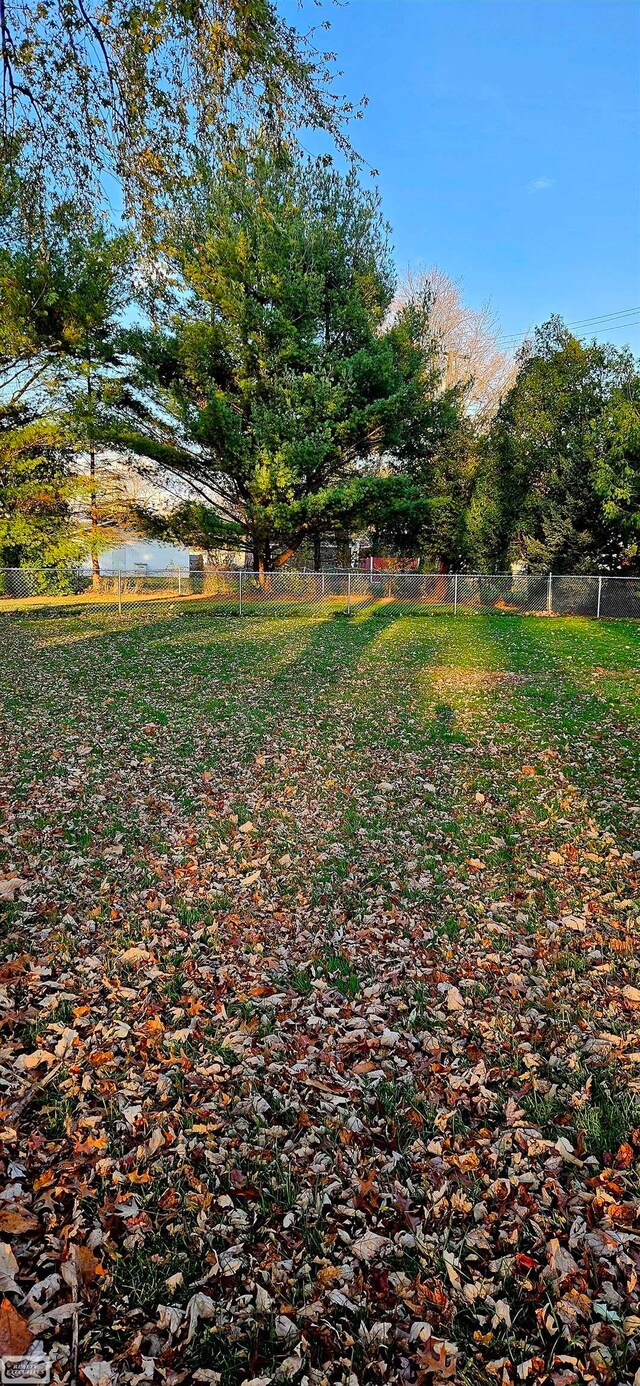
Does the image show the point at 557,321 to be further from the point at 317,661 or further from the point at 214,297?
the point at 317,661

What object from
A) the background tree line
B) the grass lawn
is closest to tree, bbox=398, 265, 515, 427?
the background tree line

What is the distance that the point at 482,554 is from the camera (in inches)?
822

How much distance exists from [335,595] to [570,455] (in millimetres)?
7854

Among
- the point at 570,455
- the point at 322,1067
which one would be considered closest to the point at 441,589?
the point at 570,455

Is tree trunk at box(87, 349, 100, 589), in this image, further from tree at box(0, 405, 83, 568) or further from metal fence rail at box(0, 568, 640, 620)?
metal fence rail at box(0, 568, 640, 620)

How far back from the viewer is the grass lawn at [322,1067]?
1530 mm

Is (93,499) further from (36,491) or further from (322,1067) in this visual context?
(322,1067)

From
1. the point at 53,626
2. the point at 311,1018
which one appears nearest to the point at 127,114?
the point at 311,1018

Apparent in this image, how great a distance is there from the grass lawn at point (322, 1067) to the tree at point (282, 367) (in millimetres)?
13896

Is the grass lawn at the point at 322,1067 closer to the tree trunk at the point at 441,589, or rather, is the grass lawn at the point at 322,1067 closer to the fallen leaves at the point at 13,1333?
the fallen leaves at the point at 13,1333

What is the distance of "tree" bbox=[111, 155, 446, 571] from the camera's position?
16.8 metres

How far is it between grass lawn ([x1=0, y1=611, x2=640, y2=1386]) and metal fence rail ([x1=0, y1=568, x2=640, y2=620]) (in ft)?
40.0

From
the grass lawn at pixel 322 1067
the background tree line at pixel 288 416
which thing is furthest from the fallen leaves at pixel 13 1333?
the background tree line at pixel 288 416

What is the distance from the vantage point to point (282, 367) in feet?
58.0
